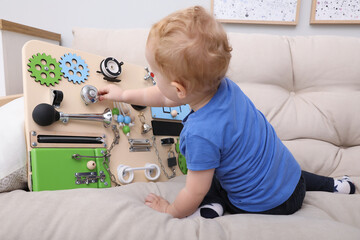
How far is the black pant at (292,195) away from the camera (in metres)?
0.64

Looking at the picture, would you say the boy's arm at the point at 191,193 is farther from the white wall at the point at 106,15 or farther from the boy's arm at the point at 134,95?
the white wall at the point at 106,15

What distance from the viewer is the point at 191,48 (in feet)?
1.63

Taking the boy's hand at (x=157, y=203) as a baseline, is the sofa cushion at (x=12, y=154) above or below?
above

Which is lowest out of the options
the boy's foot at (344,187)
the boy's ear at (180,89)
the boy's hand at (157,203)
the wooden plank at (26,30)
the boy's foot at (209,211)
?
the boy's foot at (344,187)

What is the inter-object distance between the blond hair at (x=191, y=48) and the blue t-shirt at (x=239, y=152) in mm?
75

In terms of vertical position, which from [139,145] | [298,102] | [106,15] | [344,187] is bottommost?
[344,187]

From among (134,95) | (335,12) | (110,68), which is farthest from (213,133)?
(335,12)

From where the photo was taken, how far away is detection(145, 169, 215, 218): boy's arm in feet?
1.88

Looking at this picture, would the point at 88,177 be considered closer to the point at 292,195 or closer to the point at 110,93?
the point at 110,93

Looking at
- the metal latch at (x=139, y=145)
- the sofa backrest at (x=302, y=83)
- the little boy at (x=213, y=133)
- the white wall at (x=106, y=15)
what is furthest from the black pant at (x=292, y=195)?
the white wall at (x=106, y=15)

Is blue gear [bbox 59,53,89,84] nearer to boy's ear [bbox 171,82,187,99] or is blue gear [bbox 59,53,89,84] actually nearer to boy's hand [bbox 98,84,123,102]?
boy's hand [bbox 98,84,123,102]

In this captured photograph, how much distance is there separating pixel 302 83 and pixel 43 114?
95 centimetres

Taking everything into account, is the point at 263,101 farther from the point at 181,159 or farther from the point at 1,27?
the point at 1,27

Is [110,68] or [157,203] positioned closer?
[157,203]
